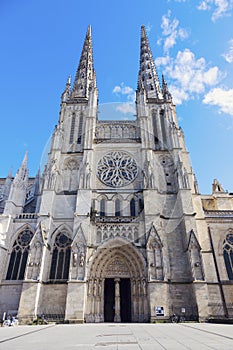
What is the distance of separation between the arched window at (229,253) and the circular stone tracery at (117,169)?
883cm

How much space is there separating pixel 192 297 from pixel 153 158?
11.3 meters

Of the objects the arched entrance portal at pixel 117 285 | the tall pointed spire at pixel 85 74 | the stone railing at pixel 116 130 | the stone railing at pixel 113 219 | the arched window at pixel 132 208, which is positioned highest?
the tall pointed spire at pixel 85 74

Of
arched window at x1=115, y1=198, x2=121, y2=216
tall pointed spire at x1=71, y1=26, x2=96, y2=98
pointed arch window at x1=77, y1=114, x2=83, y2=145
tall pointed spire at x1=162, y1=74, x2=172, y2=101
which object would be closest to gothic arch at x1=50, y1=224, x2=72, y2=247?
arched window at x1=115, y1=198, x2=121, y2=216

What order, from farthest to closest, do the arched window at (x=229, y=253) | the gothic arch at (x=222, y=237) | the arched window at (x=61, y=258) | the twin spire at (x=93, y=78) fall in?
the twin spire at (x=93, y=78) → the gothic arch at (x=222, y=237) → the arched window at (x=229, y=253) → the arched window at (x=61, y=258)

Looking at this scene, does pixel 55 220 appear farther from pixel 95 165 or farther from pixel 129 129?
pixel 129 129

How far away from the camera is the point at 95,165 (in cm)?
2014

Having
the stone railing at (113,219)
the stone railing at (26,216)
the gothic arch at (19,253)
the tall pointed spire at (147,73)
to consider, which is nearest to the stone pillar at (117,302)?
the stone railing at (113,219)

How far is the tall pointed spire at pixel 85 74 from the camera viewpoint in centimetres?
2712

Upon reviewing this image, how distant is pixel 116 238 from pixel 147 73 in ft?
76.9

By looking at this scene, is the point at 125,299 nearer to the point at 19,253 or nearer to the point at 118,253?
the point at 118,253

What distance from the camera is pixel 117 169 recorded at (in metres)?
19.9

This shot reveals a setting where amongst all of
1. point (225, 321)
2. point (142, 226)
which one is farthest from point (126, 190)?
point (225, 321)

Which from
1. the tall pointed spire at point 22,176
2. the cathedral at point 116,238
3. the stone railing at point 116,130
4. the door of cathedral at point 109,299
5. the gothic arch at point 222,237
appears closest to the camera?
the cathedral at point 116,238

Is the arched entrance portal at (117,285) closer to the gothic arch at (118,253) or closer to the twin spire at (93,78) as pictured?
the gothic arch at (118,253)
